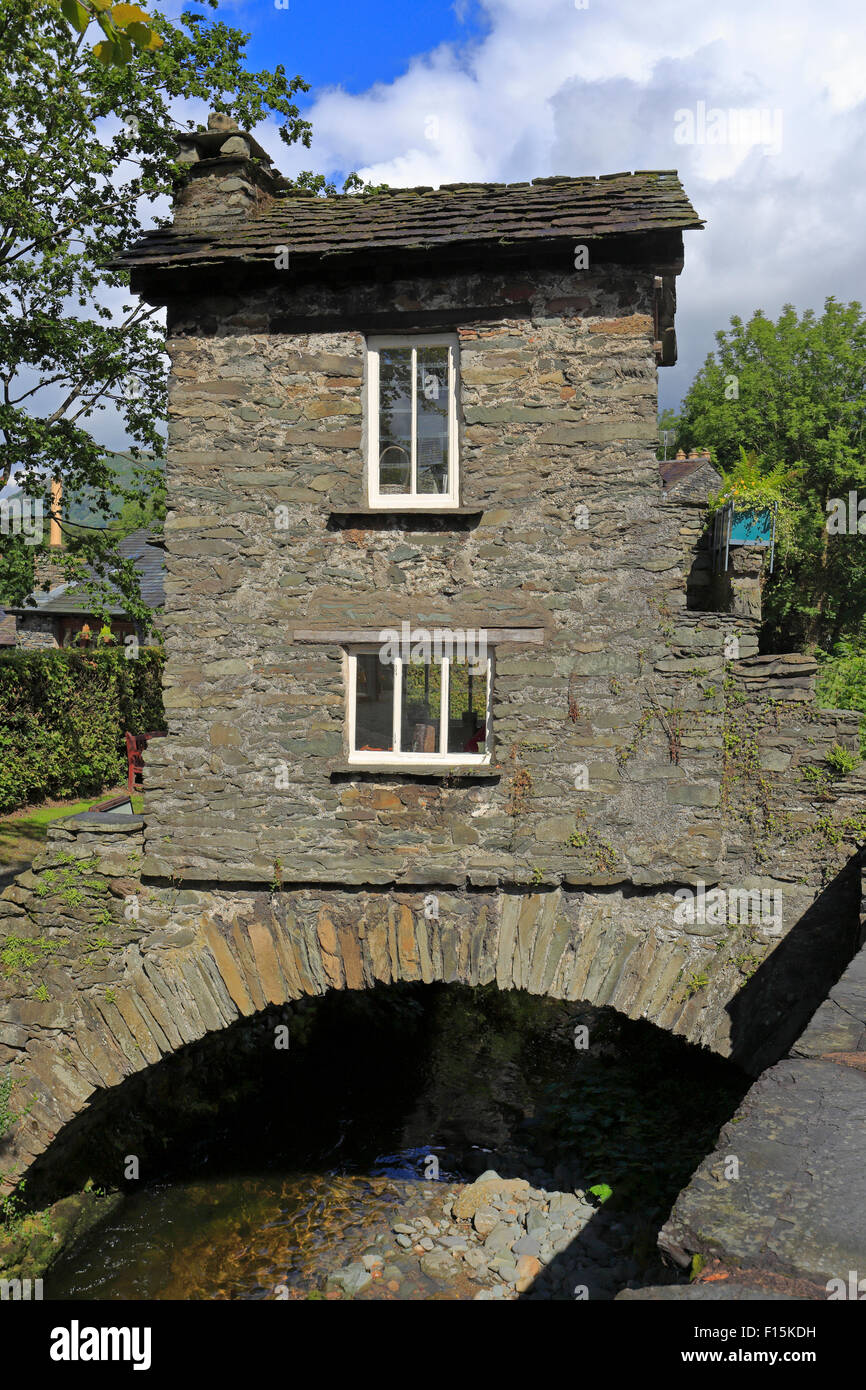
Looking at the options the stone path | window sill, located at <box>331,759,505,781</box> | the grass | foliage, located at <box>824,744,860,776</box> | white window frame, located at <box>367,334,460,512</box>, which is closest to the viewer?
the stone path

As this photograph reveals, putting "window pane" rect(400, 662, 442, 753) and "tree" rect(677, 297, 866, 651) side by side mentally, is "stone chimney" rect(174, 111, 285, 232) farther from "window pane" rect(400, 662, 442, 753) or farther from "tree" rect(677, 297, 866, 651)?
"tree" rect(677, 297, 866, 651)

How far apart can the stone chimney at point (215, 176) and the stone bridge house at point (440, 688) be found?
573 mm

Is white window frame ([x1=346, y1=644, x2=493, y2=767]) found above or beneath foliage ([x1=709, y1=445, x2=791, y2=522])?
beneath

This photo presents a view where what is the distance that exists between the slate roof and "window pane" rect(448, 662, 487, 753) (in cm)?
348

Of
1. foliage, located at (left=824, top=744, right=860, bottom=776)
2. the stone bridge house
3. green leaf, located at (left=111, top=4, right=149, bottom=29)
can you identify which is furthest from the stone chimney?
foliage, located at (left=824, top=744, right=860, bottom=776)

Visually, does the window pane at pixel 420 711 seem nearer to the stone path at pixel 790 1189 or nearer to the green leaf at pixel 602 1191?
the stone path at pixel 790 1189

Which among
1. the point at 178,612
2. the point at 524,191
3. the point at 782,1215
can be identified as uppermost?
the point at 524,191

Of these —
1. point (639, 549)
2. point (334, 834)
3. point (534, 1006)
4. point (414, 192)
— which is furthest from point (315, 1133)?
point (414, 192)

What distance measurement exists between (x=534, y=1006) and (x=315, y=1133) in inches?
177

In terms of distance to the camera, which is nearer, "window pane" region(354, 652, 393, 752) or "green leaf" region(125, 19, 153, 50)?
"green leaf" region(125, 19, 153, 50)

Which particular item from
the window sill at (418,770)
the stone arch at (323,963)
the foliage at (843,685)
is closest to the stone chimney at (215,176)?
the window sill at (418,770)

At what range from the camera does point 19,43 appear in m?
11.1

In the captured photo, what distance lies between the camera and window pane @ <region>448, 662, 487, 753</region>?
742cm
